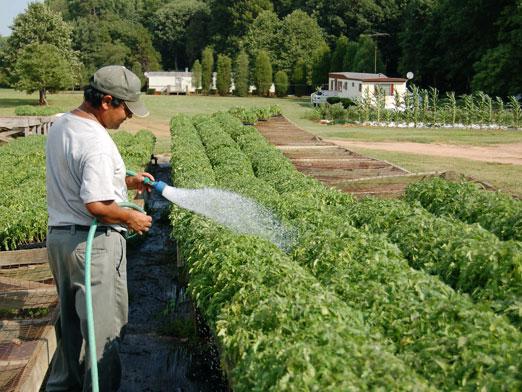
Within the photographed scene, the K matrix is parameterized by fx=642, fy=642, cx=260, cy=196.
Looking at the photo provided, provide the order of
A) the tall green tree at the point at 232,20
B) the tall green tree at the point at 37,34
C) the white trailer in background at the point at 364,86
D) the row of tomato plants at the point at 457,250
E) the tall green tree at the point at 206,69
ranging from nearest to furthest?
the row of tomato plants at the point at 457,250, the white trailer in background at the point at 364,86, the tall green tree at the point at 37,34, the tall green tree at the point at 206,69, the tall green tree at the point at 232,20

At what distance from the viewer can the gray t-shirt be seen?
5023 millimetres

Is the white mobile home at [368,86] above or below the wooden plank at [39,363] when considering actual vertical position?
above

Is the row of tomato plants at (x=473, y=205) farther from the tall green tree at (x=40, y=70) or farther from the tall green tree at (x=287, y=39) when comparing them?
the tall green tree at (x=287, y=39)

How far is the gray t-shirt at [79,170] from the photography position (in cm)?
502

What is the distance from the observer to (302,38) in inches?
3167

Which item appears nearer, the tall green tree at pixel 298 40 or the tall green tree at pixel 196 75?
the tall green tree at pixel 298 40

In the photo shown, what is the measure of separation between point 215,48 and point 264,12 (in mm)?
11278

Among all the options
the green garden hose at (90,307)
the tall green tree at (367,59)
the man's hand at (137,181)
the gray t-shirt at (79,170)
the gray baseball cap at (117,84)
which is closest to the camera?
the gray t-shirt at (79,170)

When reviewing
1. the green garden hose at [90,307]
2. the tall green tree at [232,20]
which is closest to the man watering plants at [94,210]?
the green garden hose at [90,307]

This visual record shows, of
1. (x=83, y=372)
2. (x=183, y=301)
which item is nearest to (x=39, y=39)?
(x=183, y=301)

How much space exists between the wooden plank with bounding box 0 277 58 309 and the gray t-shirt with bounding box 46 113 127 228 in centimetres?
193

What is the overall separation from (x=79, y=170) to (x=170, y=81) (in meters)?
81.1

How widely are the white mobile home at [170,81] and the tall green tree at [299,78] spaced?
47.6 feet

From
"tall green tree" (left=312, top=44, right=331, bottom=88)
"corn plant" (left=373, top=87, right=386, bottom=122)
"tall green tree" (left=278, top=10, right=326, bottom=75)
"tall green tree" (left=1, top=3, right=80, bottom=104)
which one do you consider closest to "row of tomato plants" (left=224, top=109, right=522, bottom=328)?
"corn plant" (left=373, top=87, right=386, bottom=122)
